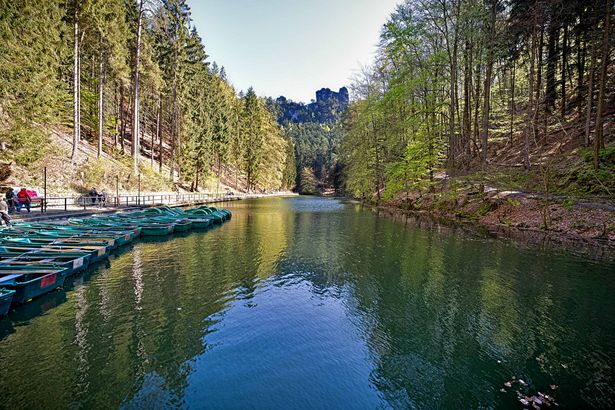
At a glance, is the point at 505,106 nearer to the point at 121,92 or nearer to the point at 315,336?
the point at 315,336

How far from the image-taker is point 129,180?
40.5 meters

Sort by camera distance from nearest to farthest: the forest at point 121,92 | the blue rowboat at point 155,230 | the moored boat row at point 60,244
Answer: the moored boat row at point 60,244
the blue rowboat at point 155,230
the forest at point 121,92

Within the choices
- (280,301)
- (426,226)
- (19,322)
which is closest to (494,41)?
(426,226)

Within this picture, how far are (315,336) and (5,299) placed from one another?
794 cm

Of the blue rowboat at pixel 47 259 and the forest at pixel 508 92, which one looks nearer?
the blue rowboat at pixel 47 259

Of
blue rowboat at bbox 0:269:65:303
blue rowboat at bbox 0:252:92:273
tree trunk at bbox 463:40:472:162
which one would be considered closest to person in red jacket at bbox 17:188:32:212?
blue rowboat at bbox 0:252:92:273

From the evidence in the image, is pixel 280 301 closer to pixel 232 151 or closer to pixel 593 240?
pixel 593 240

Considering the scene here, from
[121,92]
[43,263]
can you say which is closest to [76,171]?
[121,92]

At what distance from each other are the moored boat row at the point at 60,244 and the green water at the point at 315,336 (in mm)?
671

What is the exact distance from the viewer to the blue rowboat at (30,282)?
927cm

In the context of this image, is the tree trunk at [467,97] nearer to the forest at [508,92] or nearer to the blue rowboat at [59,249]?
the forest at [508,92]

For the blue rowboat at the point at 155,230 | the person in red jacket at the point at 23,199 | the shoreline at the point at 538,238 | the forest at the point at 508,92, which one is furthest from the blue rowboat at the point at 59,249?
the forest at the point at 508,92

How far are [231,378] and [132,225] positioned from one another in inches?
728

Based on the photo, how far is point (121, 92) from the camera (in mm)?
49594
